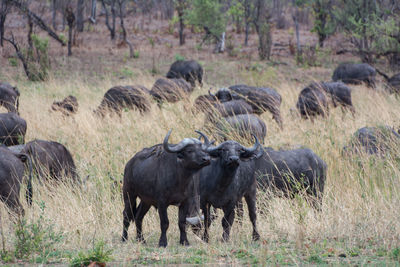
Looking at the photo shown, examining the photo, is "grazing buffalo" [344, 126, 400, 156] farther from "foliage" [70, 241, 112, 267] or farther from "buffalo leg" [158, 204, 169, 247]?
"foliage" [70, 241, 112, 267]

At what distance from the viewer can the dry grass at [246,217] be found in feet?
17.7

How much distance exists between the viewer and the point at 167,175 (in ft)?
19.2

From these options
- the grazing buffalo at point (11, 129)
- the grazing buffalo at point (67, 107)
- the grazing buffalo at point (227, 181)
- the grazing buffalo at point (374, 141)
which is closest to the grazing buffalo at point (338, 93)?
the grazing buffalo at point (374, 141)

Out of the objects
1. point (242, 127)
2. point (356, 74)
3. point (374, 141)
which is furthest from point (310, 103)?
point (356, 74)

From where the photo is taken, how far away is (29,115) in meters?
13.9

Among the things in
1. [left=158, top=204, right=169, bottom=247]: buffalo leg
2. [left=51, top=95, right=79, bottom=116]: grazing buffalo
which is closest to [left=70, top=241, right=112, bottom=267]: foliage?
[left=158, top=204, right=169, bottom=247]: buffalo leg

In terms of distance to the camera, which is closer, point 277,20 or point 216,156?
point 216,156

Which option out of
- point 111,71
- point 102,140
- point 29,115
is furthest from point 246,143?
point 111,71

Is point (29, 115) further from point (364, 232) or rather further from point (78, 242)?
point (364, 232)

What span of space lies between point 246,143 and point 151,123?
277 centimetres

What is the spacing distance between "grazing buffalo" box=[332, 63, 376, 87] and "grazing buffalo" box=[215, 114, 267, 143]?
11278 mm

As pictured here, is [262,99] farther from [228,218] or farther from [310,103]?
[228,218]

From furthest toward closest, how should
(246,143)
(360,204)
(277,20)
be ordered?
(277,20) → (246,143) → (360,204)

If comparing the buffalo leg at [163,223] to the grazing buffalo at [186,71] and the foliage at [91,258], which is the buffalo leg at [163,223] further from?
the grazing buffalo at [186,71]
